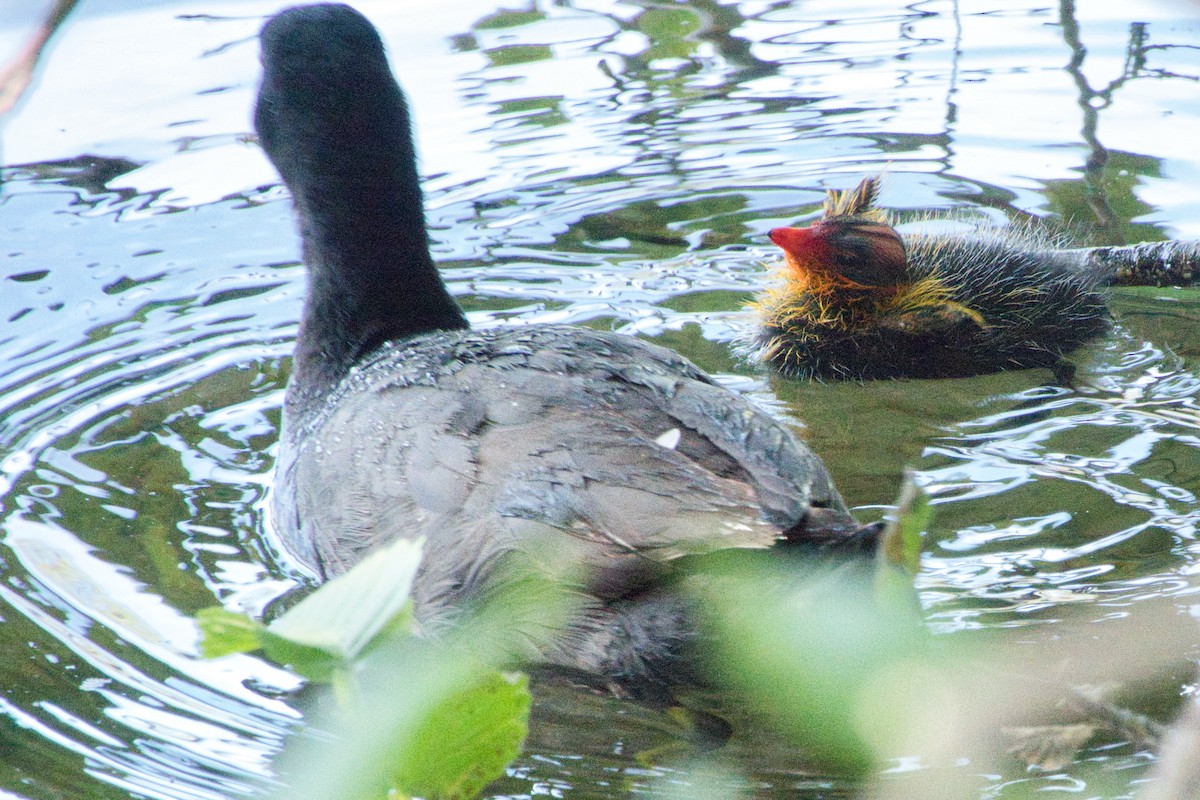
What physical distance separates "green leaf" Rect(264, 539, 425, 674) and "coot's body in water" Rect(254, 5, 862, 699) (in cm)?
179

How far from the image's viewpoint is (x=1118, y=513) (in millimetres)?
3479

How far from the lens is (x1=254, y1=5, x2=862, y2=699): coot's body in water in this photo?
8.42 ft

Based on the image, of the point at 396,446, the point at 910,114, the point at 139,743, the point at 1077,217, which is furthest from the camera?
the point at 910,114

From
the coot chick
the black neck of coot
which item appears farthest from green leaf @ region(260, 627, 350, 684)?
the coot chick

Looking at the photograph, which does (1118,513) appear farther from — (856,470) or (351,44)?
(351,44)

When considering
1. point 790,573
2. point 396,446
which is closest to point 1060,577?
point 790,573

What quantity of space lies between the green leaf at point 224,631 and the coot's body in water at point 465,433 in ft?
5.74

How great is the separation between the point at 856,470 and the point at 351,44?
6.13 feet

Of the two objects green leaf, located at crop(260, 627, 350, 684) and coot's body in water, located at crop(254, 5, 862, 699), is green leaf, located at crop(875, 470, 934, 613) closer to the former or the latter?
green leaf, located at crop(260, 627, 350, 684)

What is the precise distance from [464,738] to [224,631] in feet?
0.50

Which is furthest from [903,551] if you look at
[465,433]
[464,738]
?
[465,433]

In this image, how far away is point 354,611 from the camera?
0.71m

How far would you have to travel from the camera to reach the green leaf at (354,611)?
0.70m

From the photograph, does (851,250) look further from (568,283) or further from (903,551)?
(903,551)
